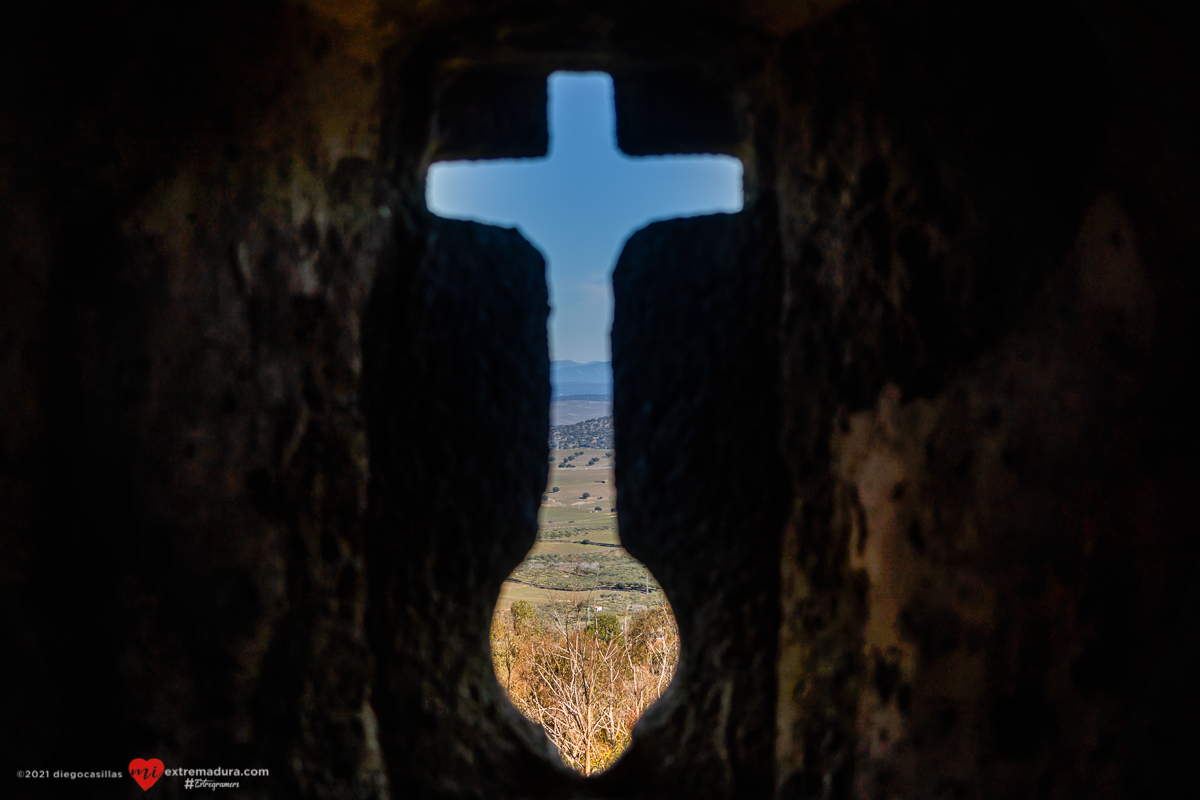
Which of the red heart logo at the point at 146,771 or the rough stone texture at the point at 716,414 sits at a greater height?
the rough stone texture at the point at 716,414

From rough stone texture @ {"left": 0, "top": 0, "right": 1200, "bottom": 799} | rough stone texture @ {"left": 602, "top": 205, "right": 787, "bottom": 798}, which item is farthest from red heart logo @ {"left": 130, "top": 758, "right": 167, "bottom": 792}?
rough stone texture @ {"left": 602, "top": 205, "right": 787, "bottom": 798}

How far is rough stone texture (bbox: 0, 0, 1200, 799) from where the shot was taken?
2.67 ft

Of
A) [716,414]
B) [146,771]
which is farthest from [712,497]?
[146,771]

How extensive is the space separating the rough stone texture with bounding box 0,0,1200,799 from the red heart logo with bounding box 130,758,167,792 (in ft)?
0.05

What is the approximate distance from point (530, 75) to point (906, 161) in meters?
0.64

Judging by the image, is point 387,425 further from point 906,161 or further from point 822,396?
point 906,161

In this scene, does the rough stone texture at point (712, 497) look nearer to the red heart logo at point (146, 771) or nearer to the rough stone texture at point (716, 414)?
the rough stone texture at point (716, 414)

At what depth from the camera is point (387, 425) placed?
2.96 feet

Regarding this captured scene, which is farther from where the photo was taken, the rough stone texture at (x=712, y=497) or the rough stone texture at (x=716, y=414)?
the rough stone texture at (x=712, y=497)

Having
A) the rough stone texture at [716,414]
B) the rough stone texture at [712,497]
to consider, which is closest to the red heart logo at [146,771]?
the rough stone texture at [716,414]

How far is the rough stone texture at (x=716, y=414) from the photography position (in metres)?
0.81

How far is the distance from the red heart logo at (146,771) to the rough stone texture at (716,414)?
1 centimetres

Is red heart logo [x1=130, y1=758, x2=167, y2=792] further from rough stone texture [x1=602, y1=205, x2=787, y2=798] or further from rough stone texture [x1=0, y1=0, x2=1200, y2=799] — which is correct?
rough stone texture [x1=602, y1=205, x2=787, y2=798]

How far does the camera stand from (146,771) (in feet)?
2.79
